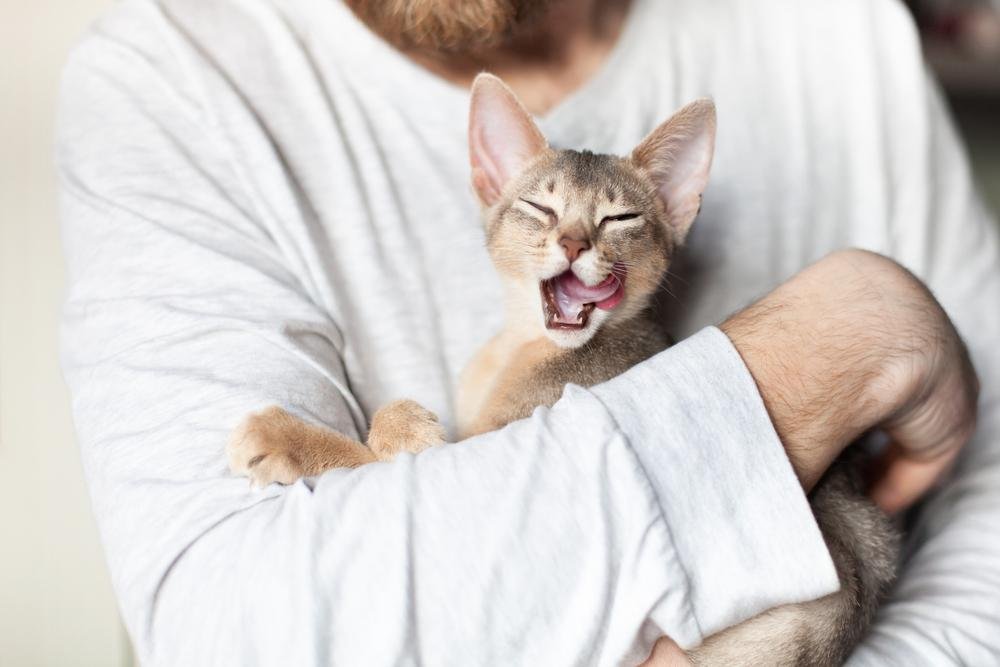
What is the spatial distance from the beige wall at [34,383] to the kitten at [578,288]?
973 mm

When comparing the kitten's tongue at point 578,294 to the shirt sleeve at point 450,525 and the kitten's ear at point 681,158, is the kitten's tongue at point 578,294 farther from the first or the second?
the shirt sleeve at point 450,525

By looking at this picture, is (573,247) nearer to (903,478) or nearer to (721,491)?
(721,491)

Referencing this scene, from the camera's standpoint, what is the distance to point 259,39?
4.69ft

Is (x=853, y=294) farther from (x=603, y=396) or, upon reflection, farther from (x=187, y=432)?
(x=187, y=432)

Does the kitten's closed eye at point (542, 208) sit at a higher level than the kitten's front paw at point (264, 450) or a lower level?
higher

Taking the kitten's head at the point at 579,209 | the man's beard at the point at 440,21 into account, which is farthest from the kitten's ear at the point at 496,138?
the man's beard at the point at 440,21

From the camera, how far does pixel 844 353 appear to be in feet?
3.49

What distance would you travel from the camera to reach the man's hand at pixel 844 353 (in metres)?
1.02

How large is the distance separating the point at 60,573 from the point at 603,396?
A: 4.80ft

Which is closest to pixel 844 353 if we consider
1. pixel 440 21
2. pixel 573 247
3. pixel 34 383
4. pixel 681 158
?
pixel 573 247

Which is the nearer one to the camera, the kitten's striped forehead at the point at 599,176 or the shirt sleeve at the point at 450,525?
the shirt sleeve at the point at 450,525

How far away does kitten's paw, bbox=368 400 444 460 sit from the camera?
1.16m

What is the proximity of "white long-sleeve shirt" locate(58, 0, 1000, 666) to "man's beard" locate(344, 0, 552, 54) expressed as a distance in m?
0.04

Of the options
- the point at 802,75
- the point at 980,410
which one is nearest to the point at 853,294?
the point at 980,410
